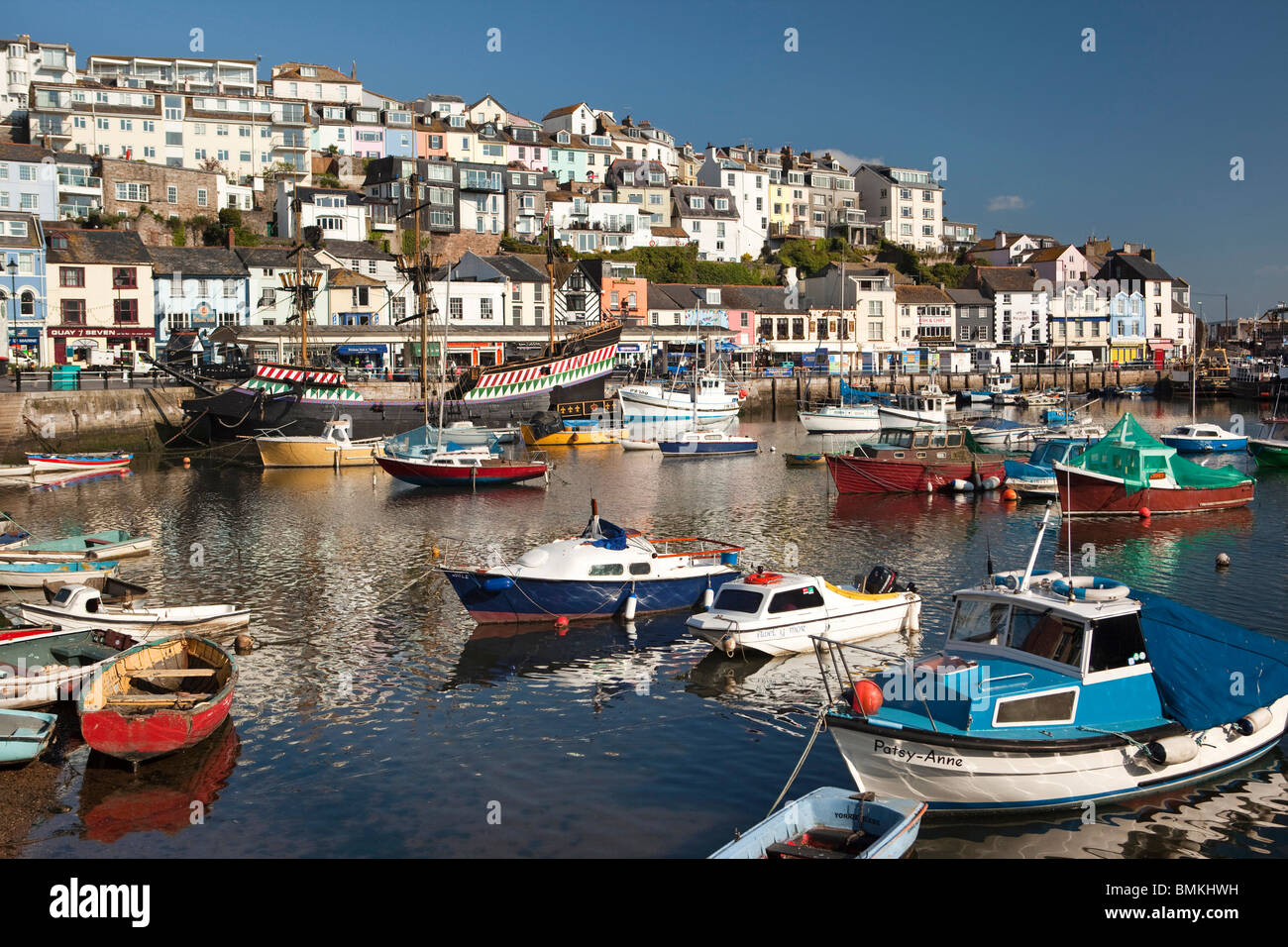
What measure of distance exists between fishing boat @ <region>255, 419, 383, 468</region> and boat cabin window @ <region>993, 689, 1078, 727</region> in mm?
42993

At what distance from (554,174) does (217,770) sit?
11371 cm

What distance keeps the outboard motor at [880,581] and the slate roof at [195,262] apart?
6836cm

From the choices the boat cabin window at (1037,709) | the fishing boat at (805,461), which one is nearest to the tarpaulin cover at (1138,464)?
the fishing boat at (805,461)

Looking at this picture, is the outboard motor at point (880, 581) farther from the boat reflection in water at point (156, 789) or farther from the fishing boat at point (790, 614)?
the boat reflection in water at point (156, 789)

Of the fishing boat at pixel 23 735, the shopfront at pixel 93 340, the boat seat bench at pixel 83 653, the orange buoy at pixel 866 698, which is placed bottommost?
the fishing boat at pixel 23 735

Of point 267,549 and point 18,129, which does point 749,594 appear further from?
point 18,129

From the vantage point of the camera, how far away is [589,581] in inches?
961

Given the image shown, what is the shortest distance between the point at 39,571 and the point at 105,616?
7.79 metres

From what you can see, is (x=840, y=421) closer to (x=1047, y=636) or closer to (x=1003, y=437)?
(x=1003, y=437)

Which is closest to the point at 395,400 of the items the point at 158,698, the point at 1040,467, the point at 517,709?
the point at 1040,467

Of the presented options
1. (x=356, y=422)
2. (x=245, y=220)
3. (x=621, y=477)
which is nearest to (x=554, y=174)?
(x=245, y=220)

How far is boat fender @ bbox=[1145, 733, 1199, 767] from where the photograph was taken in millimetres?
14430

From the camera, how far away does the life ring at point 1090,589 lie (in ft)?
50.8

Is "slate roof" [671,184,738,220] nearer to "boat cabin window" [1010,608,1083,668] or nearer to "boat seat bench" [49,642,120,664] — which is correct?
"boat seat bench" [49,642,120,664]
